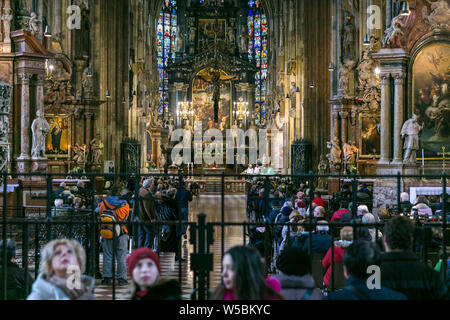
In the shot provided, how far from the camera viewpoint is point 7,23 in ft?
53.1

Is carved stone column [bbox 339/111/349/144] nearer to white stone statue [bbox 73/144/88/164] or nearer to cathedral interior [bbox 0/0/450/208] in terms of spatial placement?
cathedral interior [bbox 0/0/450/208]

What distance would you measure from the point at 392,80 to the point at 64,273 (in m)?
15.4

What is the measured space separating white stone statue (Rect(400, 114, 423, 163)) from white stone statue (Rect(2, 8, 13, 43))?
1059 centimetres

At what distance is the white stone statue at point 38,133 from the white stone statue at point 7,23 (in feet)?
6.65

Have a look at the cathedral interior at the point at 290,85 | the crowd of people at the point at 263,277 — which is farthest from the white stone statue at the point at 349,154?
the crowd of people at the point at 263,277

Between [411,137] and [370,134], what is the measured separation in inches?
273

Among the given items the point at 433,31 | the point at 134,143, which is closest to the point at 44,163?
the point at 433,31

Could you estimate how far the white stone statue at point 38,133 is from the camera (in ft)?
55.8

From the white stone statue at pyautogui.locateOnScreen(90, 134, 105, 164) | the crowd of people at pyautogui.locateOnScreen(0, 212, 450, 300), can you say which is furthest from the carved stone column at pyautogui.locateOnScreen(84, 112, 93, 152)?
the crowd of people at pyautogui.locateOnScreen(0, 212, 450, 300)

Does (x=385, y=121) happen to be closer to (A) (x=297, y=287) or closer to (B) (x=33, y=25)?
(B) (x=33, y=25)

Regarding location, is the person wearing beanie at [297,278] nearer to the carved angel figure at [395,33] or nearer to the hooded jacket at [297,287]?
the hooded jacket at [297,287]

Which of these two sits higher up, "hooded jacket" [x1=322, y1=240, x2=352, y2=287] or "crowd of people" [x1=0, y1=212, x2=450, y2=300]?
"crowd of people" [x1=0, y1=212, x2=450, y2=300]

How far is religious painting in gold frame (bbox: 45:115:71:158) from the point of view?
25.7 metres

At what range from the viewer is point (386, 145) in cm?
1908
